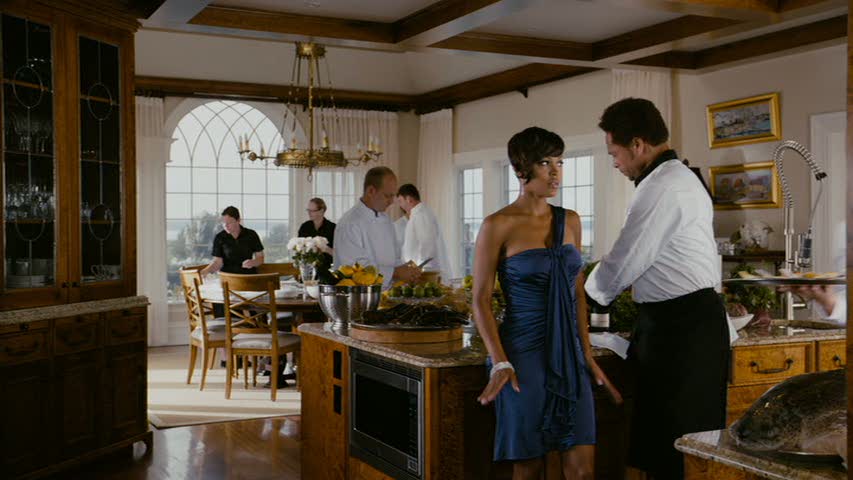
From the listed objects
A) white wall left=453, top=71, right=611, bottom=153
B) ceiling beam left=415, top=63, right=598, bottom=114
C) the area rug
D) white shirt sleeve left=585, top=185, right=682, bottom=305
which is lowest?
the area rug

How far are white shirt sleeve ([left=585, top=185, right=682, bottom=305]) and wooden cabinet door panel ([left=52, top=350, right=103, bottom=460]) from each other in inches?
125

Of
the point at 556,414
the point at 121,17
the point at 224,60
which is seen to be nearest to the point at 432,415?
the point at 556,414

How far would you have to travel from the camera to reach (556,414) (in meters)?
2.92

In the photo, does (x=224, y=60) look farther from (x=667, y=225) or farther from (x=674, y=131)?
(x=667, y=225)

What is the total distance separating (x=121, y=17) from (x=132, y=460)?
102 inches

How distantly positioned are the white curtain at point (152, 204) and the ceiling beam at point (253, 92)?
17 centimetres

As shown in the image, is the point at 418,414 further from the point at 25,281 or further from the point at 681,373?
the point at 25,281

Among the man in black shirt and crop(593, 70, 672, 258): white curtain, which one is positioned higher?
crop(593, 70, 672, 258): white curtain

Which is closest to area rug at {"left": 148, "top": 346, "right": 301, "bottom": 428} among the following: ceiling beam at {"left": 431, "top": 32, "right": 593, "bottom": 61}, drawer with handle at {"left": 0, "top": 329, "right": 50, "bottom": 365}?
drawer with handle at {"left": 0, "top": 329, "right": 50, "bottom": 365}

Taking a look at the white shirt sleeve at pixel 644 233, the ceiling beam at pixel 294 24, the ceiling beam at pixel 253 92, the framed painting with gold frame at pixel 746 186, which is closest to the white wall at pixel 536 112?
the ceiling beam at pixel 253 92

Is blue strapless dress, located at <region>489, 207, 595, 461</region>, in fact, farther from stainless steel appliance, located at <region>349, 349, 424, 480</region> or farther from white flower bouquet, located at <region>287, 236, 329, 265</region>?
white flower bouquet, located at <region>287, 236, 329, 265</region>

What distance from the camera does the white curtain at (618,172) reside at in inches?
310

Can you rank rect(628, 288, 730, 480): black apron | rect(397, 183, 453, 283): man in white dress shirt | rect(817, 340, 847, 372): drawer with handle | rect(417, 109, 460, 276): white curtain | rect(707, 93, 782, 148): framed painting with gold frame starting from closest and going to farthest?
rect(628, 288, 730, 480): black apron
rect(817, 340, 847, 372): drawer with handle
rect(707, 93, 782, 148): framed painting with gold frame
rect(397, 183, 453, 283): man in white dress shirt
rect(417, 109, 460, 276): white curtain

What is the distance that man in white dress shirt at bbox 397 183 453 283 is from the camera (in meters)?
8.45
